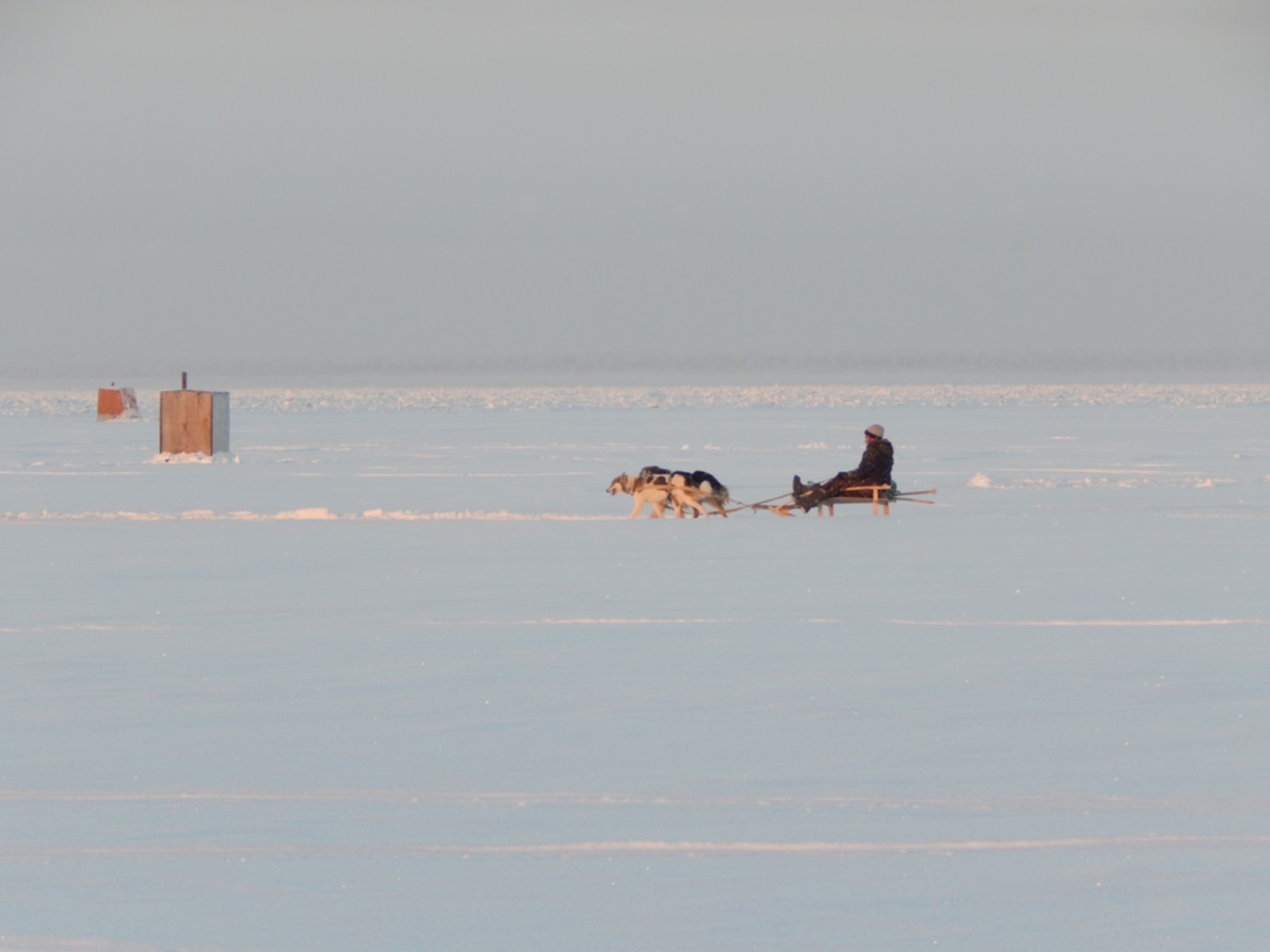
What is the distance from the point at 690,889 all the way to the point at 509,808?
1.01 m

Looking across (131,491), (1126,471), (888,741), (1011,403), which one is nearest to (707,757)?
(888,741)

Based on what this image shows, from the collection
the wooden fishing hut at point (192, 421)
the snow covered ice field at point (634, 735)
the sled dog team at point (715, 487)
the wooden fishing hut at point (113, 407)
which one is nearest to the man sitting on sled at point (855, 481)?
the sled dog team at point (715, 487)

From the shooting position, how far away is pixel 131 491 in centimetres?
2130

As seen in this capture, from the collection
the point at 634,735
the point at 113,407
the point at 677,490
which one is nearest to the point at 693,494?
the point at 677,490

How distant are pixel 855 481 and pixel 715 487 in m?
1.44

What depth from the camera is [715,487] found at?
54.9 feet

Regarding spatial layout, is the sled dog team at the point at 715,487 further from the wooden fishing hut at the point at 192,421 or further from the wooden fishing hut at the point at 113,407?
the wooden fishing hut at the point at 113,407

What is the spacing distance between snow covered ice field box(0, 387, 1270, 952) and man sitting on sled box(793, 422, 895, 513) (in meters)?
0.58

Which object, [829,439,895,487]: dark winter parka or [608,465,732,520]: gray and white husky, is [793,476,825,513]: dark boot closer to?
[829,439,895,487]: dark winter parka

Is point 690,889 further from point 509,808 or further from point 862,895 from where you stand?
point 509,808

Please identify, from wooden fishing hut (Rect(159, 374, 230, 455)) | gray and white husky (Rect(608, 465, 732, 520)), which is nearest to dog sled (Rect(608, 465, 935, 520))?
gray and white husky (Rect(608, 465, 732, 520))

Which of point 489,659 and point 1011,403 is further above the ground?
point 1011,403

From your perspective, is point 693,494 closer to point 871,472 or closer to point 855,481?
point 855,481

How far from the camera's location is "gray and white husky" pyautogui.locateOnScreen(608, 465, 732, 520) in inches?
656
